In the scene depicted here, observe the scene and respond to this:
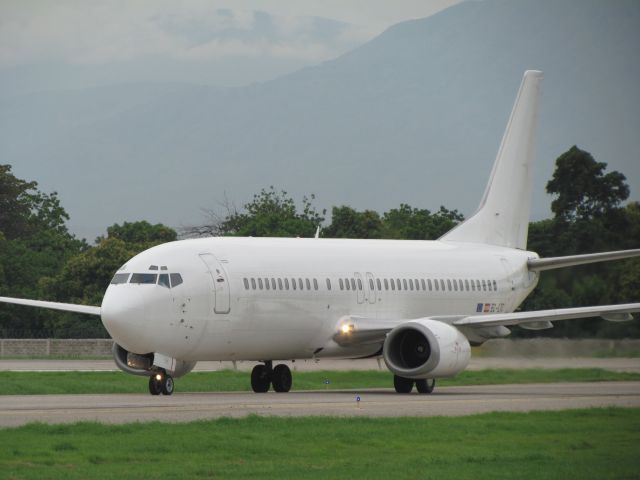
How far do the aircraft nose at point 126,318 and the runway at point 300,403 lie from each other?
1362 millimetres

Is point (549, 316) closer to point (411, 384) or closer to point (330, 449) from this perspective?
point (411, 384)

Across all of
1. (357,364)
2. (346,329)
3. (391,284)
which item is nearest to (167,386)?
(346,329)

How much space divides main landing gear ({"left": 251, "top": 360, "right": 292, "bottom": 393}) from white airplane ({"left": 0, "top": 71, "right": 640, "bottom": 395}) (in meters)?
0.03

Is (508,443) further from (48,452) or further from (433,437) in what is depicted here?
(48,452)

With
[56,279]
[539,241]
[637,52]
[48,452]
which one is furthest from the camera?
[637,52]

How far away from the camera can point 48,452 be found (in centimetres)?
1945

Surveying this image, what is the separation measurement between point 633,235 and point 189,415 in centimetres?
3013

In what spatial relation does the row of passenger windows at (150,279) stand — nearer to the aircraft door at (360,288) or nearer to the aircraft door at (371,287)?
the aircraft door at (360,288)

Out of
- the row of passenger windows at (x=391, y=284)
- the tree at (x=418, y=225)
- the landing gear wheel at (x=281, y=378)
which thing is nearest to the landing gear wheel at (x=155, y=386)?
the row of passenger windows at (x=391, y=284)

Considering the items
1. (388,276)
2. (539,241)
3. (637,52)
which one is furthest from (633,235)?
(637,52)

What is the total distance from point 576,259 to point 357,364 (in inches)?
394

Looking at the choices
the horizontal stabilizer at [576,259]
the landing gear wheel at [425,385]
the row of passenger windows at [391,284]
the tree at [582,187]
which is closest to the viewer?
the row of passenger windows at [391,284]

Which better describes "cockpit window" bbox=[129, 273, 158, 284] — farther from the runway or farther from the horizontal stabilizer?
the horizontal stabilizer

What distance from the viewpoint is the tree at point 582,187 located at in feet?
258
